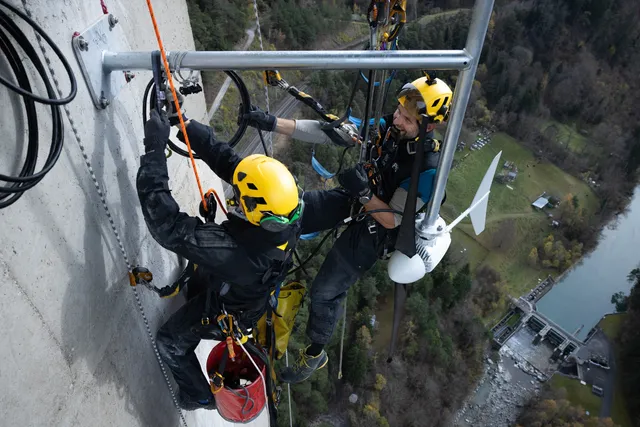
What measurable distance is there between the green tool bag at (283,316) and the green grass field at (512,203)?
28.4 metres

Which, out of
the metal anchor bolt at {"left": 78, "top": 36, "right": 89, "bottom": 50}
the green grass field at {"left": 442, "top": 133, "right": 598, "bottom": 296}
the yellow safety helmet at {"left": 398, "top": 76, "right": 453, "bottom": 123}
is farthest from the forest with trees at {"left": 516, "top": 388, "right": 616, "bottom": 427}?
the metal anchor bolt at {"left": 78, "top": 36, "right": 89, "bottom": 50}

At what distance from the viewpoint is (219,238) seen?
2.62 metres

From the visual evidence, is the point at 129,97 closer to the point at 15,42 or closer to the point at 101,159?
the point at 101,159

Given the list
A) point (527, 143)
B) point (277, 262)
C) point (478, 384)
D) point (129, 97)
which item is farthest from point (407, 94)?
point (527, 143)

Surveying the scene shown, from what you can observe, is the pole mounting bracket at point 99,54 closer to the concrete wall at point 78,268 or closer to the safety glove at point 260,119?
the concrete wall at point 78,268

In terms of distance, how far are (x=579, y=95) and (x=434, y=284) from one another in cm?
3132

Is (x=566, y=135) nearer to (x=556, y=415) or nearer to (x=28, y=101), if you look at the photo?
(x=556, y=415)

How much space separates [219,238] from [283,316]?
1334 millimetres

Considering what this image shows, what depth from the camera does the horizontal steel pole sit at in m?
2.14

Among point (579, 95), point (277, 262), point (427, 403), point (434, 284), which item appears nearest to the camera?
point (277, 262)

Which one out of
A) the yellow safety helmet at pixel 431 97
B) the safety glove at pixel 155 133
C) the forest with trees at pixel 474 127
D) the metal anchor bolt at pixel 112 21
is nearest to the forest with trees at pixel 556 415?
the forest with trees at pixel 474 127

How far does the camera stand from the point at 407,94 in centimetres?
321

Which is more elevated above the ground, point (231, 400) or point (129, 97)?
point (129, 97)

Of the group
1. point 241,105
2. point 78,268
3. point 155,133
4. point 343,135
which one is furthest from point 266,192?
point 343,135
